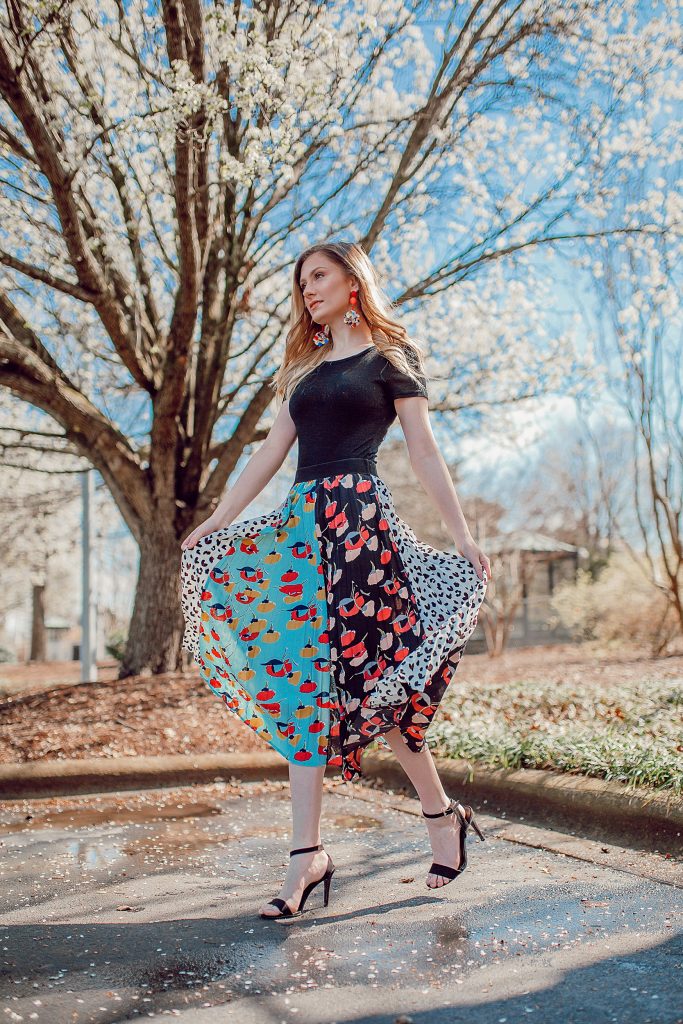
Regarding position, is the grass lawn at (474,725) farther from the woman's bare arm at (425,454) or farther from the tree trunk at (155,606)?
the woman's bare arm at (425,454)

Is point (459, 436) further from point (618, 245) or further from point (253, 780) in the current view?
point (253, 780)

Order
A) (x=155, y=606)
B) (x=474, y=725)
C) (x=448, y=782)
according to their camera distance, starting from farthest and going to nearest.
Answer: (x=155, y=606) → (x=474, y=725) → (x=448, y=782)

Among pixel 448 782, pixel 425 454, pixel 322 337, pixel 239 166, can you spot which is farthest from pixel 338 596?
pixel 239 166

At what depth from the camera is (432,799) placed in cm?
284

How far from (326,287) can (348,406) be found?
0.47m

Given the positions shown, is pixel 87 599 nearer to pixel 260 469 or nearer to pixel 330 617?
pixel 260 469

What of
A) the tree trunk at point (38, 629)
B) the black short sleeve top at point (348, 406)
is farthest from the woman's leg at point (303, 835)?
the tree trunk at point (38, 629)

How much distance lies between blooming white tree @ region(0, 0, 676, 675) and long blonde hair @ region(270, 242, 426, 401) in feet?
8.93

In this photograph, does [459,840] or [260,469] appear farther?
[260,469]

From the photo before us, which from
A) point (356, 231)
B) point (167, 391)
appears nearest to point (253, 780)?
point (167, 391)

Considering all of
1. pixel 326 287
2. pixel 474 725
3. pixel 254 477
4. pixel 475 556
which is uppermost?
pixel 326 287

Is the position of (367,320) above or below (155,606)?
above

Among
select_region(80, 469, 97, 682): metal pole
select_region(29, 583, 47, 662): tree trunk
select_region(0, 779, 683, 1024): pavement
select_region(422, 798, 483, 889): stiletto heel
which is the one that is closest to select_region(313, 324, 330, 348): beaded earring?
select_region(422, 798, 483, 889): stiletto heel

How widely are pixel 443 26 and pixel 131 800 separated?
6.31 metres
